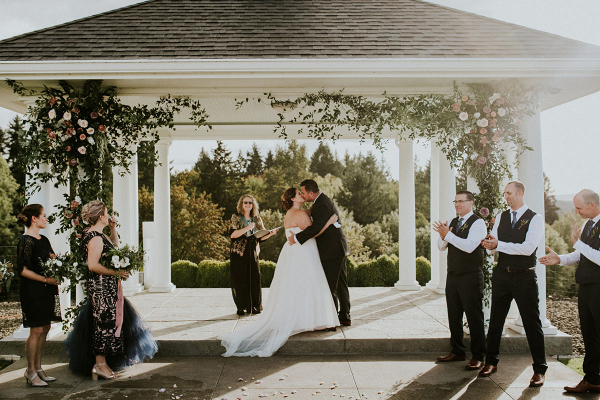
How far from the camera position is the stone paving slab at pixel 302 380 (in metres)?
4.62

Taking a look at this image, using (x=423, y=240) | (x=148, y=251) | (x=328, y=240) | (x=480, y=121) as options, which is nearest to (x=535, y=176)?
(x=480, y=121)

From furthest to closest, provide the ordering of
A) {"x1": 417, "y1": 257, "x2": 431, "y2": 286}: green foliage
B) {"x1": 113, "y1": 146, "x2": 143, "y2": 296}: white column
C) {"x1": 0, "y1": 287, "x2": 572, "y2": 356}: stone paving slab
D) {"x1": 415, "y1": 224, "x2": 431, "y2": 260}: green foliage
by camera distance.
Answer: {"x1": 415, "y1": 224, "x2": 431, "y2": 260}: green foliage, {"x1": 417, "y1": 257, "x2": 431, "y2": 286}: green foliage, {"x1": 113, "y1": 146, "x2": 143, "y2": 296}: white column, {"x1": 0, "y1": 287, "x2": 572, "y2": 356}: stone paving slab

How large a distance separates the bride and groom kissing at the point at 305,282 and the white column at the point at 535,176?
8.09 feet

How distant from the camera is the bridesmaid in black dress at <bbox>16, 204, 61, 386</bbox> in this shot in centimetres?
489

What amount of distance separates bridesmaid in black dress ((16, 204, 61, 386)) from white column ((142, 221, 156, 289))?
5191 millimetres

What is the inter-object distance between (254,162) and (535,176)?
29.1 m

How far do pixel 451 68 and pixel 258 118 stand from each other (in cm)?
432

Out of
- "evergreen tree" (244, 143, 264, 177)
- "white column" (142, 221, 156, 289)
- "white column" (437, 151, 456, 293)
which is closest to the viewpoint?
"white column" (437, 151, 456, 293)

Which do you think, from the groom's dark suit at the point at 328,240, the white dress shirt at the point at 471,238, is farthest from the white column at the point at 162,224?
the white dress shirt at the point at 471,238

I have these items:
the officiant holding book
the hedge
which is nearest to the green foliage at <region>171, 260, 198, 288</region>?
the hedge

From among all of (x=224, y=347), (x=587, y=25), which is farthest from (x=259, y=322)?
(x=587, y=25)

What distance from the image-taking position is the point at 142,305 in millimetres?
8594

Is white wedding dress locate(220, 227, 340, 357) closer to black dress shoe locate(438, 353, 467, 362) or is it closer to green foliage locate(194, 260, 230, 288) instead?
black dress shoe locate(438, 353, 467, 362)

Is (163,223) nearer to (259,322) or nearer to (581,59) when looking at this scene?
(259,322)
